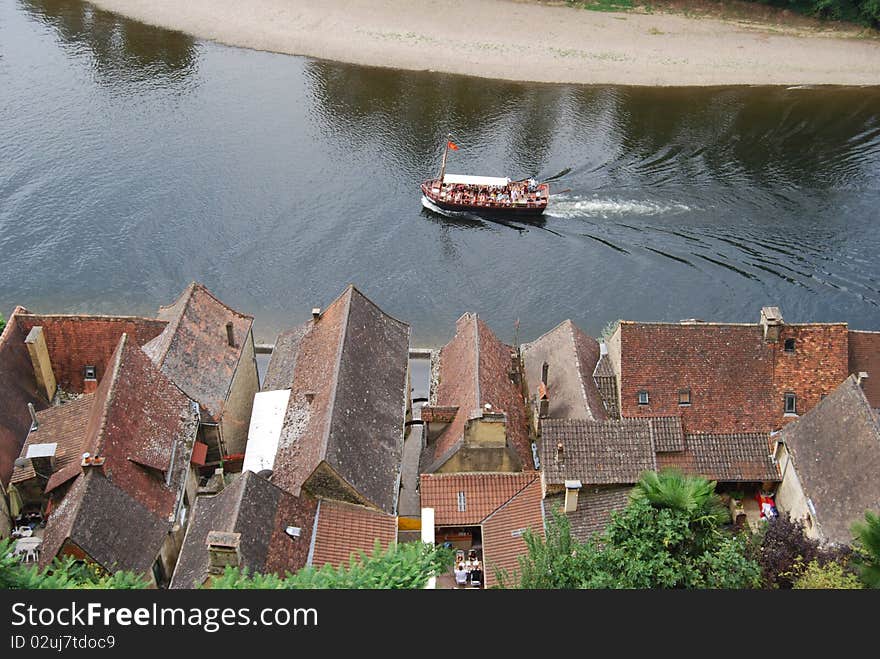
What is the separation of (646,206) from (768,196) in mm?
12689

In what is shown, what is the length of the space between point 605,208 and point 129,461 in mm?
57642

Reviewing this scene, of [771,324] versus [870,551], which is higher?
[870,551]

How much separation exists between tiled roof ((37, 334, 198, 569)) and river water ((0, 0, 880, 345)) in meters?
25.6

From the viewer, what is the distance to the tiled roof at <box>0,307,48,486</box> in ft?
168

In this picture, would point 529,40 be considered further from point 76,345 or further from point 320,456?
point 320,456

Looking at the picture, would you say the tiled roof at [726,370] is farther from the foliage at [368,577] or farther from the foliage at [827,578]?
the foliage at [368,577]

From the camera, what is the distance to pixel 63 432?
5122 cm

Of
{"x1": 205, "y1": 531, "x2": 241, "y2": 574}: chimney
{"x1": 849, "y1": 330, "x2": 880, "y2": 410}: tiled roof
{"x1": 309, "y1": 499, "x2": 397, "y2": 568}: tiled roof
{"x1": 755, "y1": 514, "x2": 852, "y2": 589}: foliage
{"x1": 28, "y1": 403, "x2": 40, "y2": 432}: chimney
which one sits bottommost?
{"x1": 309, "y1": 499, "x2": 397, "y2": 568}: tiled roof

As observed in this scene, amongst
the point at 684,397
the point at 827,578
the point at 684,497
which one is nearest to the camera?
the point at 684,497

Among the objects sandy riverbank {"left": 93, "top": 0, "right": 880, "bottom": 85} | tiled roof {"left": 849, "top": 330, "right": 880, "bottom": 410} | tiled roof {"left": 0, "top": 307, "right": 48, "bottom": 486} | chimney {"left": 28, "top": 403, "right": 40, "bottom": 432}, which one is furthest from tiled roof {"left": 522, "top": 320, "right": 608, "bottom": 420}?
sandy riverbank {"left": 93, "top": 0, "right": 880, "bottom": 85}

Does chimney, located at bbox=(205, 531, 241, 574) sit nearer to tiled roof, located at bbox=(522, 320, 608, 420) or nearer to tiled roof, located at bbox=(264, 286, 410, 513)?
tiled roof, located at bbox=(264, 286, 410, 513)

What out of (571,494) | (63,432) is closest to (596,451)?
(571,494)

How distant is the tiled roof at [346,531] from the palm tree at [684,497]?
15.9 metres

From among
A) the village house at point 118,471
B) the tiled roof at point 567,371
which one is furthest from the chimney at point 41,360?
the tiled roof at point 567,371
